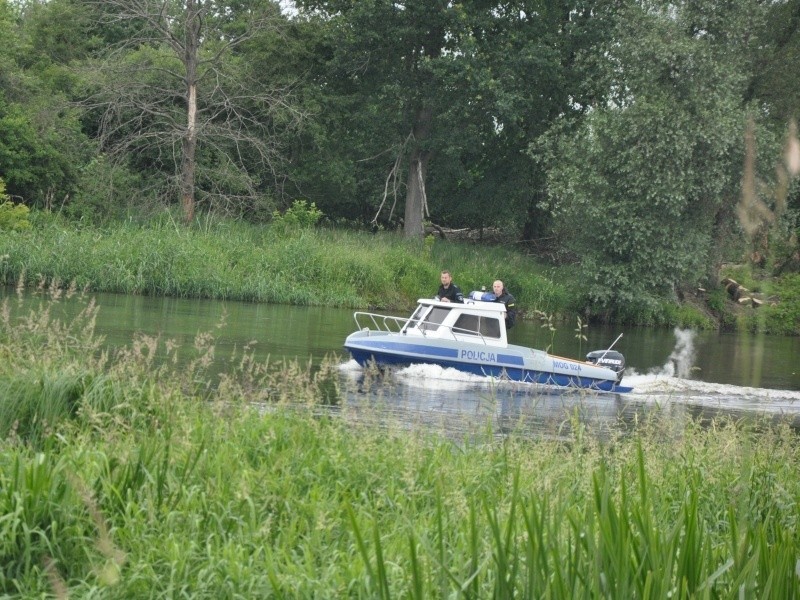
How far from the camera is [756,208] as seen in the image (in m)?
2.22

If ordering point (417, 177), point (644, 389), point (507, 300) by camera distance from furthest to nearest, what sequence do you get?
point (417, 177), point (644, 389), point (507, 300)

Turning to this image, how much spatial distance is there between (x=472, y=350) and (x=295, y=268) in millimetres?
15239

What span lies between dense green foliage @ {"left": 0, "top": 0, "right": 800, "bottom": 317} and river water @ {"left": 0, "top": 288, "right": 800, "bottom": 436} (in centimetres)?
570

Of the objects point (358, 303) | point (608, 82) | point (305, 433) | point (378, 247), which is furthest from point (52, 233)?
point (305, 433)

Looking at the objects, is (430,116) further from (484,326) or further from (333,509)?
(333,509)

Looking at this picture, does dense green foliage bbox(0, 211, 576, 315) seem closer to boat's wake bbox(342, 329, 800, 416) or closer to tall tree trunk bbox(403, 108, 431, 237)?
tall tree trunk bbox(403, 108, 431, 237)

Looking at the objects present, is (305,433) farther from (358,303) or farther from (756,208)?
(358,303)

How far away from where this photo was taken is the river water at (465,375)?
47.3ft

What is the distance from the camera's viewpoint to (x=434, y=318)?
2053cm

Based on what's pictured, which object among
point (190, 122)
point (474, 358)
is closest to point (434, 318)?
point (474, 358)

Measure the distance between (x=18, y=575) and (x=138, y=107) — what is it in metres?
31.6

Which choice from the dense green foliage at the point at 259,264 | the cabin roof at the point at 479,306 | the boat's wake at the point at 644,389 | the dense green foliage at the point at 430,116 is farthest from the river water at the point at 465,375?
the dense green foliage at the point at 430,116

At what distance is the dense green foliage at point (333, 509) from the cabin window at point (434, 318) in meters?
11.0

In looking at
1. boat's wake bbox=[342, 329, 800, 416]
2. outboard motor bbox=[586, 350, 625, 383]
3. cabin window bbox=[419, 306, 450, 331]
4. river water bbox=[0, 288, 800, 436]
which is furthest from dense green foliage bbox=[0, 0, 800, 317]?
cabin window bbox=[419, 306, 450, 331]
